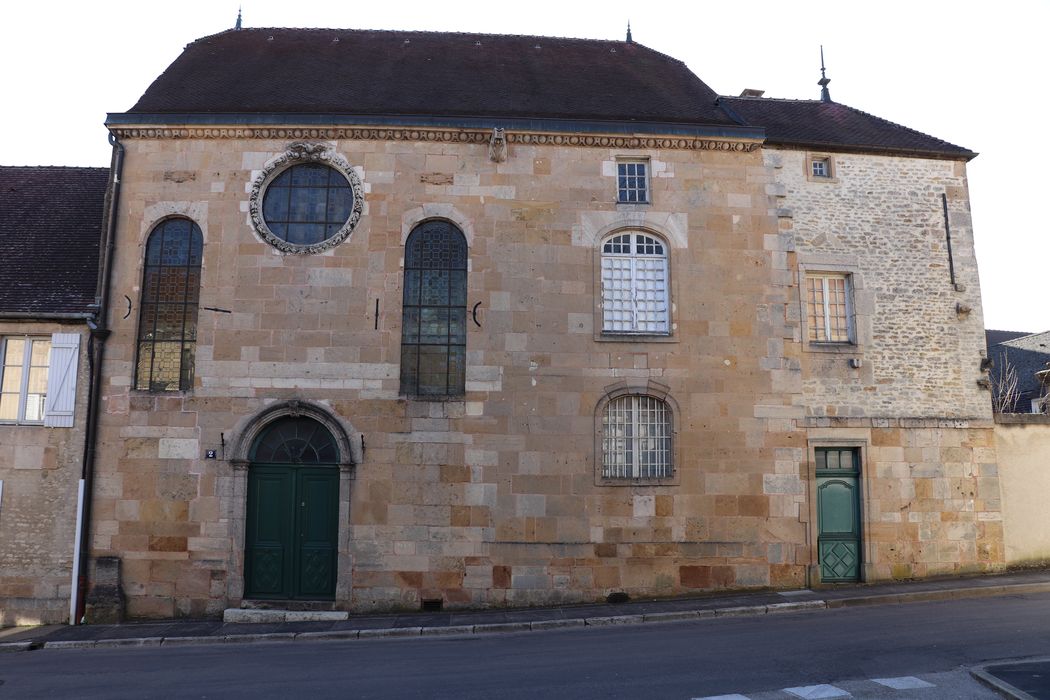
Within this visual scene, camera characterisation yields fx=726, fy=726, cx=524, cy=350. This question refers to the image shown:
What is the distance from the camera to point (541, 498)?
38.2 feet

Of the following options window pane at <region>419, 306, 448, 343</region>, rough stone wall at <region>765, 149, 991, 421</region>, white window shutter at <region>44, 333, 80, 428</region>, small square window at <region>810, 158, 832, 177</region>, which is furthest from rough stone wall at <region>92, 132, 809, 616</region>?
small square window at <region>810, 158, 832, 177</region>

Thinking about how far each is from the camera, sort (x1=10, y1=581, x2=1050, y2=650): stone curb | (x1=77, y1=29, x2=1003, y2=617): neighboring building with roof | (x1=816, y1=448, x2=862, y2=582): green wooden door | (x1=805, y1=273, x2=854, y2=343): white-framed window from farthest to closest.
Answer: (x1=805, y1=273, x2=854, y2=343): white-framed window < (x1=816, y1=448, x2=862, y2=582): green wooden door < (x1=77, y1=29, x2=1003, y2=617): neighboring building with roof < (x1=10, y1=581, x2=1050, y2=650): stone curb

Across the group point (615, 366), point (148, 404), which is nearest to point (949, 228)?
point (615, 366)

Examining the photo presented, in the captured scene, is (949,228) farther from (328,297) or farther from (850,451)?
(328,297)

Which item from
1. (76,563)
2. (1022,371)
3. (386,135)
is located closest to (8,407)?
(76,563)

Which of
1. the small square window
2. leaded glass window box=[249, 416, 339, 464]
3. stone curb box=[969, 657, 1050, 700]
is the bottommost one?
stone curb box=[969, 657, 1050, 700]

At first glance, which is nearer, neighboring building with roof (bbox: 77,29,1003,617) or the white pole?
the white pole

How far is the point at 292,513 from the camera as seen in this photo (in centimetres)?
1159

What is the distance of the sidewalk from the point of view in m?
10.0

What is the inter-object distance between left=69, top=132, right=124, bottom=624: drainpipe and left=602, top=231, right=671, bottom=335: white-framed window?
8.24 metres

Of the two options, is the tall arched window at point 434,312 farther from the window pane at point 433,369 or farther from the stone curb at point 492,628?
the stone curb at point 492,628

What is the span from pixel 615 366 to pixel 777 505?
3538 mm

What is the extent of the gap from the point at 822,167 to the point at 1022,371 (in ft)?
54.0

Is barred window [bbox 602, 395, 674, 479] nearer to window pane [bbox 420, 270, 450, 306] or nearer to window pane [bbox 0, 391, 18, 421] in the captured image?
window pane [bbox 420, 270, 450, 306]
